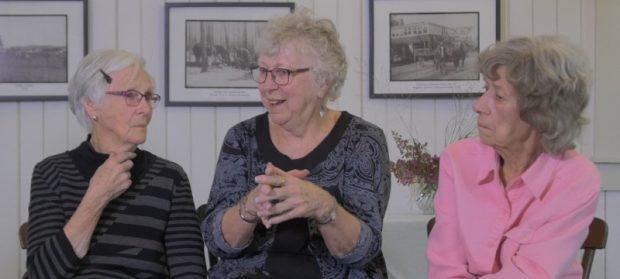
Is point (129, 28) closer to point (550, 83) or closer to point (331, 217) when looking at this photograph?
point (331, 217)

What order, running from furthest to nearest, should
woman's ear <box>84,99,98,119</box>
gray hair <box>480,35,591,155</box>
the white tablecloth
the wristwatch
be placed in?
the white tablecloth → woman's ear <box>84,99,98,119</box> → the wristwatch → gray hair <box>480,35,591,155</box>

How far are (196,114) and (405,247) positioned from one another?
1052 millimetres

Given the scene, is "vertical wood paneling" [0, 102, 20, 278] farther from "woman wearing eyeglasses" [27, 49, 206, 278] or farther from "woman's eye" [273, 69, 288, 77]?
"woman's eye" [273, 69, 288, 77]

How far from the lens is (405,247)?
2.48 m

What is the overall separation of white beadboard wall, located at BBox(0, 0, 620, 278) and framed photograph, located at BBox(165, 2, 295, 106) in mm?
57

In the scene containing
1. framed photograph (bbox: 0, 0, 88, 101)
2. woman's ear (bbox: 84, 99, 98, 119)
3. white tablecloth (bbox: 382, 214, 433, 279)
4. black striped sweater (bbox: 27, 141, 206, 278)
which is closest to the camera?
black striped sweater (bbox: 27, 141, 206, 278)

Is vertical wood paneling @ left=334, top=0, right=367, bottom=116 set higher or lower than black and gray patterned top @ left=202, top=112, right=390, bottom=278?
higher

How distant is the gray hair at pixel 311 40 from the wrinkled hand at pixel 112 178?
48cm

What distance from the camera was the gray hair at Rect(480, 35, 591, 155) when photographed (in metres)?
1.59

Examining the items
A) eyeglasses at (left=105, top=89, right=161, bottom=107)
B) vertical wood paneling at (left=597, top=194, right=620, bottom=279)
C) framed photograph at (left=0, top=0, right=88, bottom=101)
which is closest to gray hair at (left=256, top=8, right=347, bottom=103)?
eyeglasses at (left=105, top=89, right=161, bottom=107)

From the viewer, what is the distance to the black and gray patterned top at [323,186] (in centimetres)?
185

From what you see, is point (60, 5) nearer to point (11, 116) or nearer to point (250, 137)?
point (11, 116)

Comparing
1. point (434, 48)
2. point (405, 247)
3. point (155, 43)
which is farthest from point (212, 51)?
point (405, 247)

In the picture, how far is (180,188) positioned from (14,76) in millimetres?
1266
